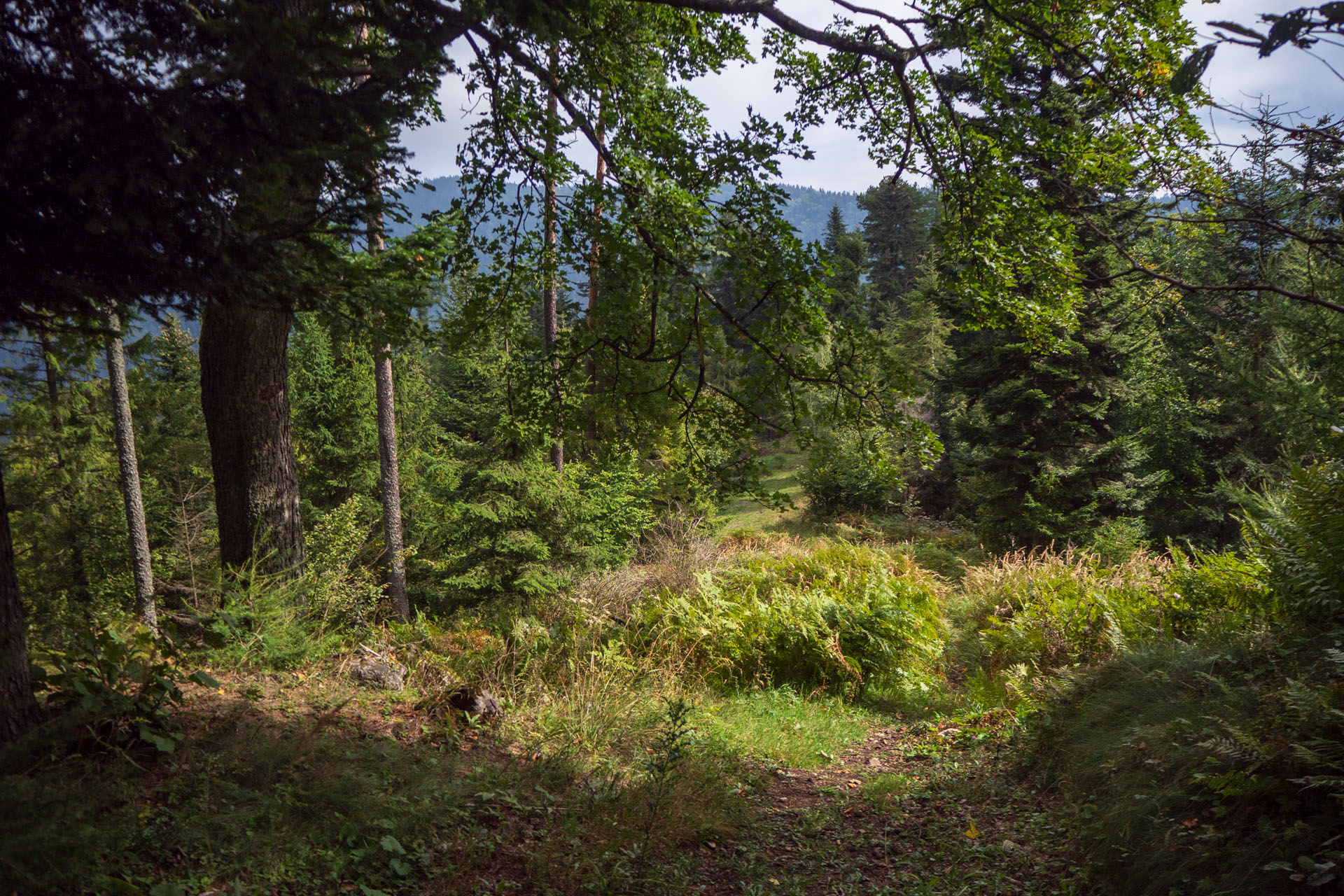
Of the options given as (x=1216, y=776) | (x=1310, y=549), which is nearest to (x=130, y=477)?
(x=1216, y=776)

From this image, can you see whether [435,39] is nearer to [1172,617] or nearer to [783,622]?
[783,622]

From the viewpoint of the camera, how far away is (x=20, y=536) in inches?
642

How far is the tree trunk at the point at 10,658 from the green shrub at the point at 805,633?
5.68 m

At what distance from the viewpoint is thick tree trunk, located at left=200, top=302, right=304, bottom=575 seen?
5324 millimetres

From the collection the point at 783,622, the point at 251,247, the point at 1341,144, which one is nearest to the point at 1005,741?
the point at 783,622

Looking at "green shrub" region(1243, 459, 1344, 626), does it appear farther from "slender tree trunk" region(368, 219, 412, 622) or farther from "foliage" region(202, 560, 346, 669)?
"slender tree trunk" region(368, 219, 412, 622)

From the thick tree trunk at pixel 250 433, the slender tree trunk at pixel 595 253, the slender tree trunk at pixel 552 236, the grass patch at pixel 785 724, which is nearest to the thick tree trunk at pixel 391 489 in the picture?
the thick tree trunk at pixel 250 433

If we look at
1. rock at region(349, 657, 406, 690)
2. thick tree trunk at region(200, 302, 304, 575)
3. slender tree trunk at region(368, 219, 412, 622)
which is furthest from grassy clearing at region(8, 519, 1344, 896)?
slender tree trunk at region(368, 219, 412, 622)

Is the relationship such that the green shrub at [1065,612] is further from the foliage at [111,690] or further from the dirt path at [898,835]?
the foliage at [111,690]

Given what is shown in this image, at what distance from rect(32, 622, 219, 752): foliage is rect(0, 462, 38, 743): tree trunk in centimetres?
17

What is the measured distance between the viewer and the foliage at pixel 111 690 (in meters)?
3.05

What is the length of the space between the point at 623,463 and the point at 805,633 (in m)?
3.40

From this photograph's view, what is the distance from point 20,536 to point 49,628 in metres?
17.7

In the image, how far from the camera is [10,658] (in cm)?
284
